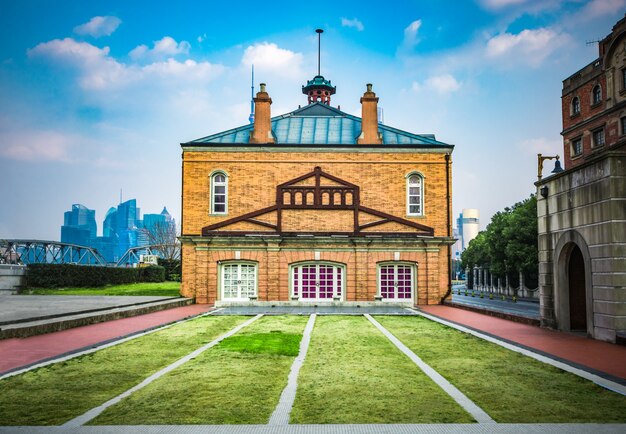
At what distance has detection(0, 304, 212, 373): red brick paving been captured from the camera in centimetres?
1177

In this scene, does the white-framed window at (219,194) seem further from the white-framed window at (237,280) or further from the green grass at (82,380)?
the green grass at (82,380)

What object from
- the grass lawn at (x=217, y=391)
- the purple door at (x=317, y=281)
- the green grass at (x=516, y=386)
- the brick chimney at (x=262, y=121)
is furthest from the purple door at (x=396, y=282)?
the grass lawn at (x=217, y=391)

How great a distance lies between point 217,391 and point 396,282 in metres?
22.4

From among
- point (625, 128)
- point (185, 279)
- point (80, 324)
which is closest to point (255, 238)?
point (185, 279)

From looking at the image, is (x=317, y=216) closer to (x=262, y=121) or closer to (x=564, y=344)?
(x=262, y=121)

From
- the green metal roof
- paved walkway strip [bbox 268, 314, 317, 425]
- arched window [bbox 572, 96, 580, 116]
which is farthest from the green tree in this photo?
paved walkway strip [bbox 268, 314, 317, 425]

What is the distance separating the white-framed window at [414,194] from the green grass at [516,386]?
17.9 meters

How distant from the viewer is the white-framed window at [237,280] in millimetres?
29906

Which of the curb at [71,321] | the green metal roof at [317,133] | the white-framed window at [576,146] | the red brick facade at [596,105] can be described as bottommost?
the curb at [71,321]

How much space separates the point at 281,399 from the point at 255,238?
2152 cm

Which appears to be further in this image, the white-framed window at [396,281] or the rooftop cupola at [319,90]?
the rooftop cupola at [319,90]

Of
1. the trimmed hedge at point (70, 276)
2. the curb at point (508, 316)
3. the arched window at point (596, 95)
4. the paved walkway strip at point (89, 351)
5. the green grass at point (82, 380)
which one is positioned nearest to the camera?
the green grass at point (82, 380)

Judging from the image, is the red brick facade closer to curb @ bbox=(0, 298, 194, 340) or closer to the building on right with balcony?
the building on right with balcony

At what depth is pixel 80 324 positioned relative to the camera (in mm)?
17984
